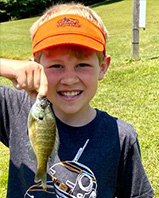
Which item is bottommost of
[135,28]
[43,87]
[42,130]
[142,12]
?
[42,130]

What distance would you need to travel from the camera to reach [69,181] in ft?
6.47

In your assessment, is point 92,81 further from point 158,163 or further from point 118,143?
point 158,163

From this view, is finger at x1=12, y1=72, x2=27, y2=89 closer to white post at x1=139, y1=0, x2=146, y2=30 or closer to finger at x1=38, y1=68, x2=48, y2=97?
finger at x1=38, y1=68, x2=48, y2=97

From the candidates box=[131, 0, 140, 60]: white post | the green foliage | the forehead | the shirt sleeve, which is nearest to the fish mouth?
the forehead

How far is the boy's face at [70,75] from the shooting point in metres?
1.84

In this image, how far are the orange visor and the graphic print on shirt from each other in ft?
2.12

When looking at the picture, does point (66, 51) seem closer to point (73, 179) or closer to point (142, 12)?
point (73, 179)

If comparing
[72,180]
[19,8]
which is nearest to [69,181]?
[72,180]

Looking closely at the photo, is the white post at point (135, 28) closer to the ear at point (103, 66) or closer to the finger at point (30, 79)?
the ear at point (103, 66)

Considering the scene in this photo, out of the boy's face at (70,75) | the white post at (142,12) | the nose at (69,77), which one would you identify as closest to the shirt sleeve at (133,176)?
the boy's face at (70,75)

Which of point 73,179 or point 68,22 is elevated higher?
point 68,22

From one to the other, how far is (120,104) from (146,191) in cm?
393

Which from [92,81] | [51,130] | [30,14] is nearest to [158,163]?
[92,81]

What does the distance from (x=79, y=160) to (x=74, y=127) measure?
20cm
